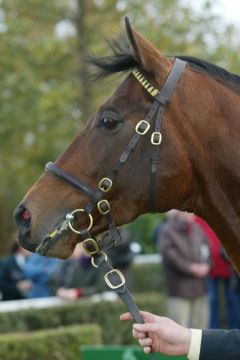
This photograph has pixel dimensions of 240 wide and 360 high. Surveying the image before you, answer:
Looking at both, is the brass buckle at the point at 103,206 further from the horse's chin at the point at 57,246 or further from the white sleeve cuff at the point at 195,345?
the white sleeve cuff at the point at 195,345

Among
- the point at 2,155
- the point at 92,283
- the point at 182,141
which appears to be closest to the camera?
the point at 182,141

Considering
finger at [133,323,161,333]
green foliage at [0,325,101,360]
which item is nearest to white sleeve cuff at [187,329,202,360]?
finger at [133,323,161,333]

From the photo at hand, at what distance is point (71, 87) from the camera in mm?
12820

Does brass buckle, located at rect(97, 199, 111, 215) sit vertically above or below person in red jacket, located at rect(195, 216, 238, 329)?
below

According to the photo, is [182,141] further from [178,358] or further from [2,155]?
[2,155]

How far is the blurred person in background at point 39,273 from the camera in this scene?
9805 millimetres

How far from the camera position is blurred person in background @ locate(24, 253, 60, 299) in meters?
9.80

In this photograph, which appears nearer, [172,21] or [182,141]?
[182,141]

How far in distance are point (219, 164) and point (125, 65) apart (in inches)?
25.6

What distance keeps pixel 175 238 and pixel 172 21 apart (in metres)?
4.76

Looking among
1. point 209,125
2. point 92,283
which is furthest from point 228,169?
point 92,283

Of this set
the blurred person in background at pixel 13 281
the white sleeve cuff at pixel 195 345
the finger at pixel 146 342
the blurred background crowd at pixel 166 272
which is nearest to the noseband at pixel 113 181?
the finger at pixel 146 342

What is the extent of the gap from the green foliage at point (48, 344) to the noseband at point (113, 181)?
3.72 m

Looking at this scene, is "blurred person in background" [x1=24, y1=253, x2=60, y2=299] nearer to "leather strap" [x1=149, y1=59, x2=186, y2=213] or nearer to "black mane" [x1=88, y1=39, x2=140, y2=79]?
"black mane" [x1=88, y1=39, x2=140, y2=79]
